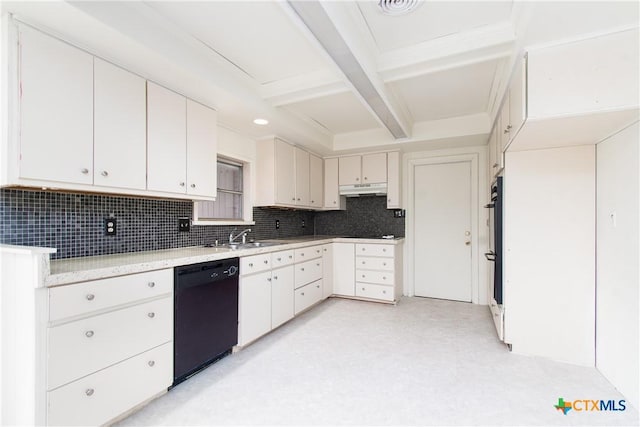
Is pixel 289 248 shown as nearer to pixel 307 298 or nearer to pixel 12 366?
pixel 307 298

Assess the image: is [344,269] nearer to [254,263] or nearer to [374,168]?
[374,168]

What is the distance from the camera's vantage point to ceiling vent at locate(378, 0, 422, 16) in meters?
1.72

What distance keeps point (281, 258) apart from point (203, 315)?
1028mm

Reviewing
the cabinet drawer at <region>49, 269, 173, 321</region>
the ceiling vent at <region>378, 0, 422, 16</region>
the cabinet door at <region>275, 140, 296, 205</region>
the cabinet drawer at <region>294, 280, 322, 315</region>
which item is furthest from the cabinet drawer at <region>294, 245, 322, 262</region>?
the ceiling vent at <region>378, 0, 422, 16</region>

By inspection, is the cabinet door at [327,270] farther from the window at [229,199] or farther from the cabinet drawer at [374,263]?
the window at [229,199]

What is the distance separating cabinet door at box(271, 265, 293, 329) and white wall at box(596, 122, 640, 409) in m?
2.60

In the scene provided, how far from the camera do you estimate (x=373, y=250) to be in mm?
3961

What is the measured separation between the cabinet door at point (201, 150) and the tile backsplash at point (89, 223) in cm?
34

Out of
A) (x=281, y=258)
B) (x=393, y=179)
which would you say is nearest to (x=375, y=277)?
(x=393, y=179)

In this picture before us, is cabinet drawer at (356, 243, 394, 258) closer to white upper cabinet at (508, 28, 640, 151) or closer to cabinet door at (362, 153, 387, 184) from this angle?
cabinet door at (362, 153, 387, 184)

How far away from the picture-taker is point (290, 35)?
1.98 m

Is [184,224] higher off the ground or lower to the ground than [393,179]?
lower

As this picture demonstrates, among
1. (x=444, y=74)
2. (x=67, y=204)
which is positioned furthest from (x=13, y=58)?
(x=444, y=74)

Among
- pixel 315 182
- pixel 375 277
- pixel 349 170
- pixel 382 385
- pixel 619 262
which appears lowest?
pixel 382 385
